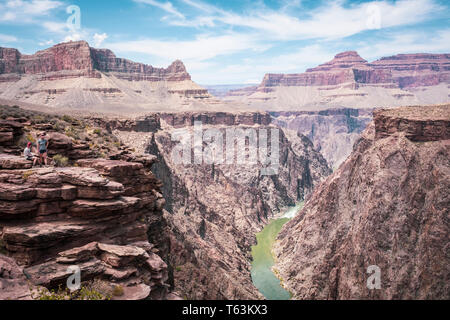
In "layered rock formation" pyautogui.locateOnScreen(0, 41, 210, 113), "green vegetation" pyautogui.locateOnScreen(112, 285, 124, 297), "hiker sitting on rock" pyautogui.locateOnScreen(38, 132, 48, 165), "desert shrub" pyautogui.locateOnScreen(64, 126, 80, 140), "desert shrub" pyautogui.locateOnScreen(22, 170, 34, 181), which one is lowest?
"green vegetation" pyautogui.locateOnScreen(112, 285, 124, 297)

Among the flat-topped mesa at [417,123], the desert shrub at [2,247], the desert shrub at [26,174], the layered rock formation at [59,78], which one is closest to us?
the desert shrub at [2,247]

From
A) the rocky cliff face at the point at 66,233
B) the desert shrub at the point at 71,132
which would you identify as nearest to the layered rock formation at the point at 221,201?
the rocky cliff face at the point at 66,233

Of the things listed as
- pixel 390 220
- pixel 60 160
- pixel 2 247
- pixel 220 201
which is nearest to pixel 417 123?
pixel 390 220

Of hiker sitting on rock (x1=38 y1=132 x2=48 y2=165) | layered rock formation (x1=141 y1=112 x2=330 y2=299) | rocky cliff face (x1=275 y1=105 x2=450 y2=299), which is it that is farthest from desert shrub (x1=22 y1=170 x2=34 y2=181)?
rocky cliff face (x1=275 y1=105 x2=450 y2=299)

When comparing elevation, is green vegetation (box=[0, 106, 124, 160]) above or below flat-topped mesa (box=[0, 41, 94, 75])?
below

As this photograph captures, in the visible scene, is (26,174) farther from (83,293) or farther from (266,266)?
(266,266)

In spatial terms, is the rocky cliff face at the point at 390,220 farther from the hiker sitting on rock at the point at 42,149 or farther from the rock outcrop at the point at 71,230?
the hiker sitting on rock at the point at 42,149

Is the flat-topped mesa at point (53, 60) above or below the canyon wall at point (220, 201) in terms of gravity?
above

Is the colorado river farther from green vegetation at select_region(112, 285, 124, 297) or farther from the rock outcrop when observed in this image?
green vegetation at select_region(112, 285, 124, 297)
